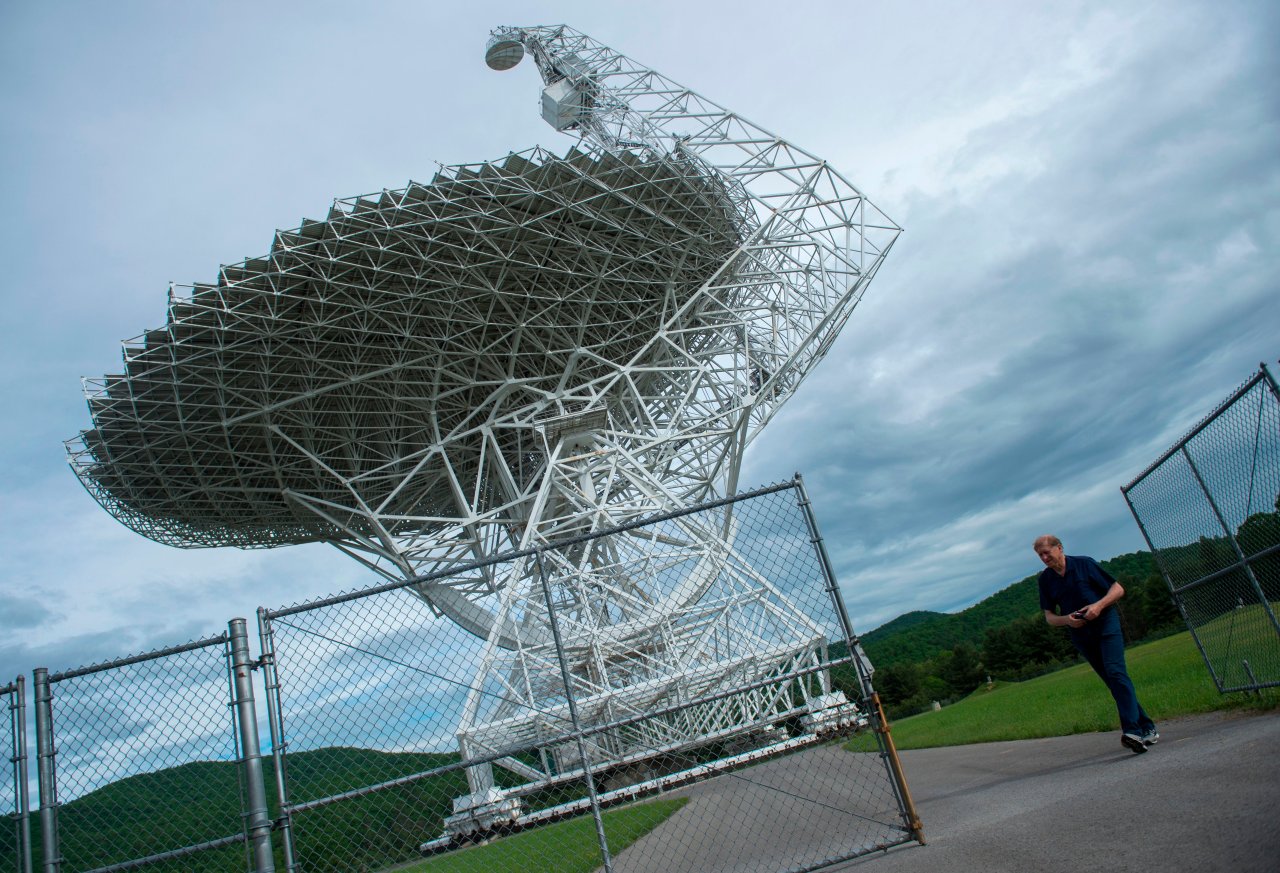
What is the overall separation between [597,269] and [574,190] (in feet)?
7.51

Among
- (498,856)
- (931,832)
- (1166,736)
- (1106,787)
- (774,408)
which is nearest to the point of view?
(1106,787)

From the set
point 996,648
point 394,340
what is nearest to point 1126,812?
point 394,340

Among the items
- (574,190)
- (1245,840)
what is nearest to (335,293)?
(574,190)

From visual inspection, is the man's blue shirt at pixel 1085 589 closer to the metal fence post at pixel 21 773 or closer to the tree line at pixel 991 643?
the metal fence post at pixel 21 773

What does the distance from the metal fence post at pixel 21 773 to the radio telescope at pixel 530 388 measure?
1021cm

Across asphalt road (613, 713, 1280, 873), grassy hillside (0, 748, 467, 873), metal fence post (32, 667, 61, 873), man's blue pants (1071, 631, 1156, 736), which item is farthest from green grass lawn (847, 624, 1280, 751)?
metal fence post (32, 667, 61, 873)

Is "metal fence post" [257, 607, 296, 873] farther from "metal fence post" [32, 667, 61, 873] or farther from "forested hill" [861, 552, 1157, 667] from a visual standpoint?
"forested hill" [861, 552, 1157, 667]

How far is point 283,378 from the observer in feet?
64.3

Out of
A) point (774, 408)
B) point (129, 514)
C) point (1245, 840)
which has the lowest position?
point (1245, 840)

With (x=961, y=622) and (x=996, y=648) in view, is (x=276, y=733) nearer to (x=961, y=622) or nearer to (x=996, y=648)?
(x=996, y=648)

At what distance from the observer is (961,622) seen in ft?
234

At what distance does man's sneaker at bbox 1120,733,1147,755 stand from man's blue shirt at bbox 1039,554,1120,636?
76 centimetres

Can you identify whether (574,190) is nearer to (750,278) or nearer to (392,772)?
(750,278)

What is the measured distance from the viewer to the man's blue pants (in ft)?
20.1
